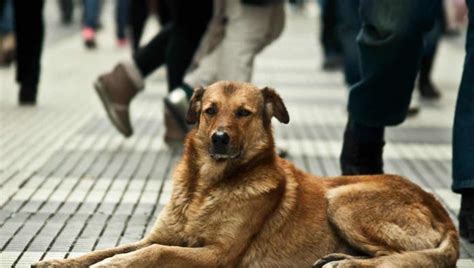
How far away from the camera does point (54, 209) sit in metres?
5.71

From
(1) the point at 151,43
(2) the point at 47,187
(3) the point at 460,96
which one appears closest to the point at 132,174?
(2) the point at 47,187

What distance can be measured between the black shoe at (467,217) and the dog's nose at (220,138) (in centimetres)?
143

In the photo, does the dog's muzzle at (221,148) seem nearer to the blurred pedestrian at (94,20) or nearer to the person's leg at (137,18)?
the person's leg at (137,18)

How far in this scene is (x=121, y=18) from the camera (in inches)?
Answer: 687

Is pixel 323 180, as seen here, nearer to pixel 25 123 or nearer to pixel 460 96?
pixel 460 96

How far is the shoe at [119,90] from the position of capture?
7887 millimetres

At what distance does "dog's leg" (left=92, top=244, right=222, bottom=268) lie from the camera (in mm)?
4145

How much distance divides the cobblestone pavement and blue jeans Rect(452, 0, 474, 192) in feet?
1.16

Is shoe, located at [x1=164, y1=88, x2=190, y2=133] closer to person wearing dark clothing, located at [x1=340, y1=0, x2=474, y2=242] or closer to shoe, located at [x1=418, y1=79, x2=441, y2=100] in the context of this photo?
person wearing dark clothing, located at [x1=340, y1=0, x2=474, y2=242]

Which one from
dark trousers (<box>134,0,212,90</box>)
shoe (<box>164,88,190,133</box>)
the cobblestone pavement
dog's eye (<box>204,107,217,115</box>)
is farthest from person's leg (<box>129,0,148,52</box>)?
dog's eye (<box>204,107,217,115</box>)

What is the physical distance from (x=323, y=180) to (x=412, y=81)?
122 cm

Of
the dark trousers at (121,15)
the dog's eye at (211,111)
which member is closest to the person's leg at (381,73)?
the dog's eye at (211,111)

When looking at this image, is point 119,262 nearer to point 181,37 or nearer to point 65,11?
point 181,37

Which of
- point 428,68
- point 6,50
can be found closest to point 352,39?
point 428,68
